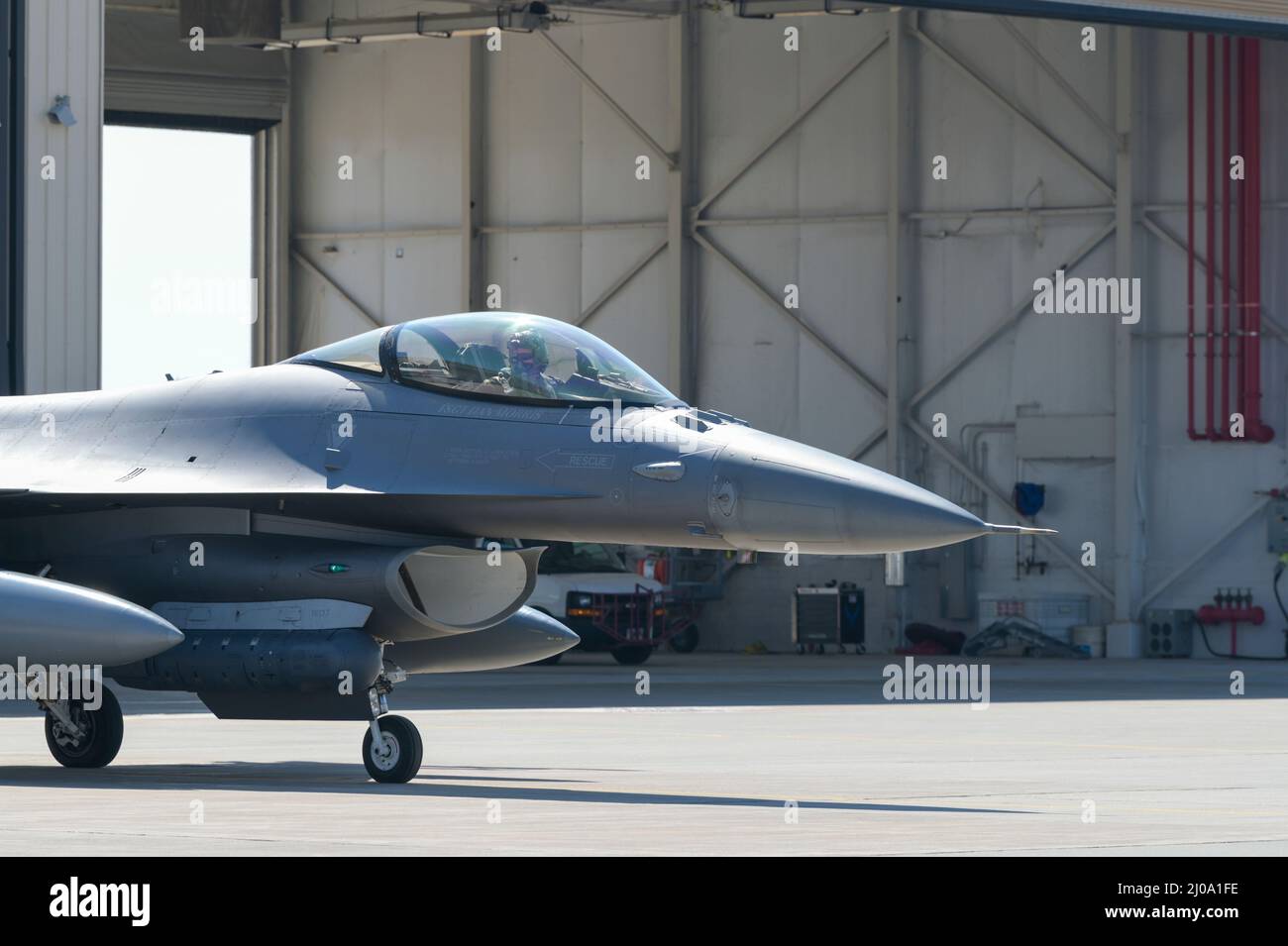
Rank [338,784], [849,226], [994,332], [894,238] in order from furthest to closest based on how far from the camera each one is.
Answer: [849,226], [894,238], [994,332], [338,784]

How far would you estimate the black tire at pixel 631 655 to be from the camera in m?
30.3

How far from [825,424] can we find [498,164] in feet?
24.1

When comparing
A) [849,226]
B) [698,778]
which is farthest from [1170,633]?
[698,778]

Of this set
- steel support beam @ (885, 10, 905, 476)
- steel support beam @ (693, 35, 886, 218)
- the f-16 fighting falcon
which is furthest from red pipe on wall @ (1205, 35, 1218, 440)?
the f-16 fighting falcon

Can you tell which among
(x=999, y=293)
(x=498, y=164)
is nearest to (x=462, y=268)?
(x=498, y=164)

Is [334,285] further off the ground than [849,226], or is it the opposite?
[849,226]

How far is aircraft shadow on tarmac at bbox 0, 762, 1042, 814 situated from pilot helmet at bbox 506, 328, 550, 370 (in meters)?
2.38

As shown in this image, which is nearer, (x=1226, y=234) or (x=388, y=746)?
(x=388, y=746)

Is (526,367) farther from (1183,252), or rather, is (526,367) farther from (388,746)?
(1183,252)

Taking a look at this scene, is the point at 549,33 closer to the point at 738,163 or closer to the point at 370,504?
the point at 738,163

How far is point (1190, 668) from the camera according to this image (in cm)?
2789

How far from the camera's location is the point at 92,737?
13266 millimetres

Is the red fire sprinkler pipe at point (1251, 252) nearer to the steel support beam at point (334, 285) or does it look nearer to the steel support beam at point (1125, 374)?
the steel support beam at point (1125, 374)

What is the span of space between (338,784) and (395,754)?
413 mm
